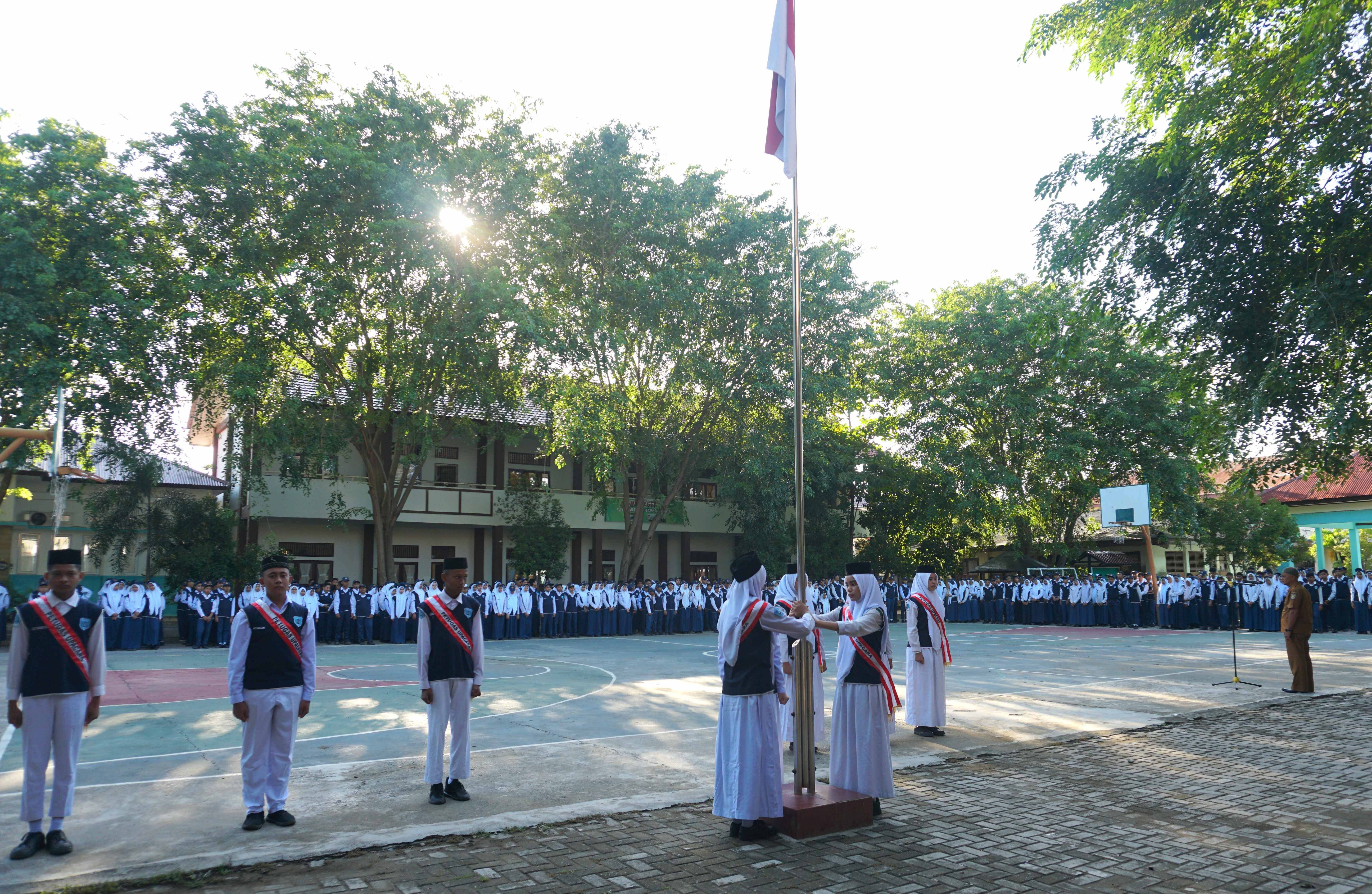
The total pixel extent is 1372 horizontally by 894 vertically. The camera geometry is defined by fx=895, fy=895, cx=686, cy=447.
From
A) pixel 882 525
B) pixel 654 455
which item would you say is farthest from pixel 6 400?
pixel 882 525

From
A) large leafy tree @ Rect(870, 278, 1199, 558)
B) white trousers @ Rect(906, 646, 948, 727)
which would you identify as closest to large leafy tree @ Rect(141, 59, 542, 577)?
white trousers @ Rect(906, 646, 948, 727)

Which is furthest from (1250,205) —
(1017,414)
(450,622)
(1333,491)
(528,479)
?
(1333,491)

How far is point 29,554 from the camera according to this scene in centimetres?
2883

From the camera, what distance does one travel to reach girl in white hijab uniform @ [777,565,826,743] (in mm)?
8125

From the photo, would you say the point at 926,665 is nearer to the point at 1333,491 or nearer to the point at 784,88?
the point at 784,88

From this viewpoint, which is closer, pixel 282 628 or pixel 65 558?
pixel 65 558

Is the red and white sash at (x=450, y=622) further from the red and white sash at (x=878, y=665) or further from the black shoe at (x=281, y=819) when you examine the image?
the red and white sash at (x=878, y=665)

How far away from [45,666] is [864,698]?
18.8 ft

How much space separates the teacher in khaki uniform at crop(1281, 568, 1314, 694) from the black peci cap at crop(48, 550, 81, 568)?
13.9 m

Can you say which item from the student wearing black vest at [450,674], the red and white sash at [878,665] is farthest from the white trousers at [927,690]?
the student wearing black vest at [450,674]

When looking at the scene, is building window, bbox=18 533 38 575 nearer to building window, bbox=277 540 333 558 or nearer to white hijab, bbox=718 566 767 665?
building window, bbox=277 540 333 558

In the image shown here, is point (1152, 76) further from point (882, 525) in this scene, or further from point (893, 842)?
point (882, 525)

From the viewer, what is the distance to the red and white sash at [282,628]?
659 cm

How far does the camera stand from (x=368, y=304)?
23.4 meters
